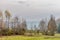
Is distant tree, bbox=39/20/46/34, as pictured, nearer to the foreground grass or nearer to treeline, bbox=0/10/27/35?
the foreground grass

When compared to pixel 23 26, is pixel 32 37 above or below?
below

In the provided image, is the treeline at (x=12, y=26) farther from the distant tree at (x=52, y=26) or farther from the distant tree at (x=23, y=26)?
the distant tree at (x=52, y=26)

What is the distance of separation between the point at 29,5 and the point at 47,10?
0.75ft

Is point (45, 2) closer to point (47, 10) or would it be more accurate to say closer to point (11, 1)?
point (47, 10)

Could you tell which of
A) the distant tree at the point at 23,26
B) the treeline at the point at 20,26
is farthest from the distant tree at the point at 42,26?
the distant tree at the point at 23,26

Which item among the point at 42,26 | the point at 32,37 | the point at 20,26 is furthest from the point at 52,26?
the point at 20,26

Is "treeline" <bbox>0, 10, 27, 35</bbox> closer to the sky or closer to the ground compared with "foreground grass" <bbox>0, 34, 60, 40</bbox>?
closer to the sky

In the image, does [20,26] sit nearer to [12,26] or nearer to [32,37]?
[12,26]

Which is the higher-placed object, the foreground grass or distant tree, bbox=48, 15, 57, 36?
distant tree, bbox=48, 15, 57, 36

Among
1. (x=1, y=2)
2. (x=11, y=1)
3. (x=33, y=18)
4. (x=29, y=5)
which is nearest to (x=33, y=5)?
(x=29, y=5)

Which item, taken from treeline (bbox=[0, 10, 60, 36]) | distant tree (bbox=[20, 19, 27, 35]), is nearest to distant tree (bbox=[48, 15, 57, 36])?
→ treeline (bbox=[0, 10, 60, 36])

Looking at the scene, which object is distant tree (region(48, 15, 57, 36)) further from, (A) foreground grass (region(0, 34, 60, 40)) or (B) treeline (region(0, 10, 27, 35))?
(B) treeline (region(0, 10, 27, 35))

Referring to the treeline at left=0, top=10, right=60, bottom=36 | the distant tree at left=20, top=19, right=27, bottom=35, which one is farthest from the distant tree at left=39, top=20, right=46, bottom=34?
the distant tree at left=20, top=19, right=27, bottom=35

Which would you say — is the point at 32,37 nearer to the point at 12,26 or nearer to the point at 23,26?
the point at 23,26
